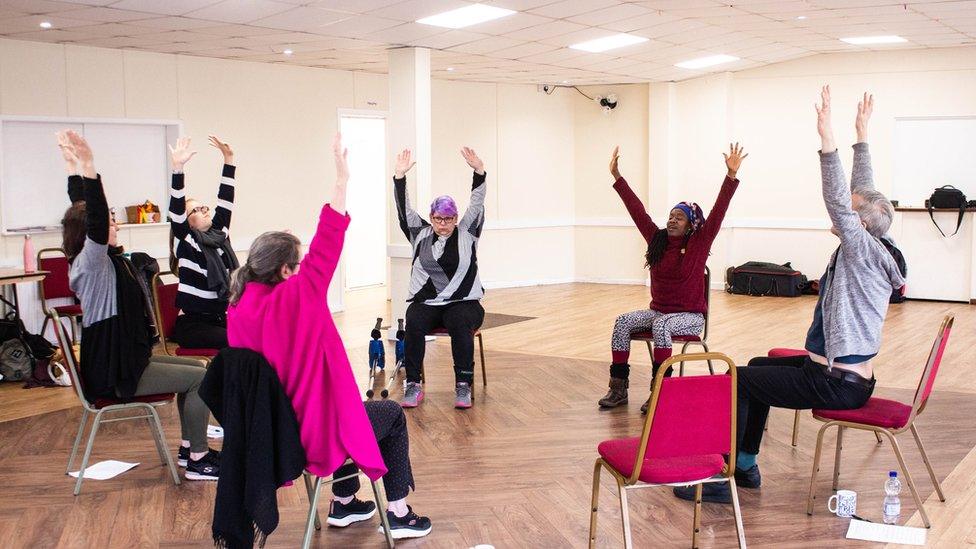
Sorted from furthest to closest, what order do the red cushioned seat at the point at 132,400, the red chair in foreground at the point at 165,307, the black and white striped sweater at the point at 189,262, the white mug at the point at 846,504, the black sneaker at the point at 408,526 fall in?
the red chair in foreground at the point at 165,307 → the black and white striped sweater at the point at 189,262 → the red cushioned seat at the point at 132,400 → the white mug at the point at 846,504 → the black sneaker at the point at 408,526

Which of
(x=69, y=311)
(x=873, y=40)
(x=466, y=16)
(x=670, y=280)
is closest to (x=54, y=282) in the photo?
(x=69, y=311)

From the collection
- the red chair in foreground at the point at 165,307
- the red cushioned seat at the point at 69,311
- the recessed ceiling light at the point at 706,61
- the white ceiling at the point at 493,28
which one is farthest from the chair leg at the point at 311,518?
the recessed ceiling light at the point at 706,61

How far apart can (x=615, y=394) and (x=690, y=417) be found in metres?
2.81

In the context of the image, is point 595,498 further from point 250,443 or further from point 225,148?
point 225,148

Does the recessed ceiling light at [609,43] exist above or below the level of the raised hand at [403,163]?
above

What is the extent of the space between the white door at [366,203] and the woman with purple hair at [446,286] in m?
5.57

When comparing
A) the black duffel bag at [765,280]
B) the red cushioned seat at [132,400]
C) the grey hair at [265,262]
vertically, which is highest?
the grey hair at [265,262]

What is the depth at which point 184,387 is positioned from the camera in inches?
187

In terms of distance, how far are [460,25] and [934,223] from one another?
682 centimetres

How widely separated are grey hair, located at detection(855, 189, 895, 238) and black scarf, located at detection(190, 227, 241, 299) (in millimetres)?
3601

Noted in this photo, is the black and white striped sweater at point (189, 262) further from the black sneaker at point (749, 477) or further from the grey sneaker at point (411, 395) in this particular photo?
the black sneaker at point (749, 477)

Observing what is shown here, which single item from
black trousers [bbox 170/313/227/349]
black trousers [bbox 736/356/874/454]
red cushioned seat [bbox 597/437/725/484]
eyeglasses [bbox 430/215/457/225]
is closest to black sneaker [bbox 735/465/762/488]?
black trousers [bbox 736/356/874/454]

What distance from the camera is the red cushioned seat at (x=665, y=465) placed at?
136 inches

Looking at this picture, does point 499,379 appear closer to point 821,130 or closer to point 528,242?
point 821,130
